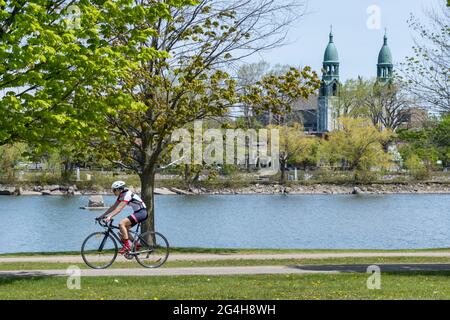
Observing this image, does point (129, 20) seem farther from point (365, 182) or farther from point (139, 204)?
point (365, 182)

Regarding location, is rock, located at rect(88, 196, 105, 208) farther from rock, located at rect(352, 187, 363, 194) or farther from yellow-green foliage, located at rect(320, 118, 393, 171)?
yellow-green foliage, located at rect(320, 118, 393, 171)

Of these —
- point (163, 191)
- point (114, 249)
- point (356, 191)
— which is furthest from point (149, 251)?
point (356, 191)

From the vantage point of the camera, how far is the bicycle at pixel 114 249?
1736cm

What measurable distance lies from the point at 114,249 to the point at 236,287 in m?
4.23

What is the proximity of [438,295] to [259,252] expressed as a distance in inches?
441

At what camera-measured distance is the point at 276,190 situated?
312 ft

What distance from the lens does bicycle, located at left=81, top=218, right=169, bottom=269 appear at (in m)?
17.4

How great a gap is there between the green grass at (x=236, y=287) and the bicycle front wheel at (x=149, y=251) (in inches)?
70.4

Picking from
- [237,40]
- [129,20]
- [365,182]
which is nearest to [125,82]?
[237,40]

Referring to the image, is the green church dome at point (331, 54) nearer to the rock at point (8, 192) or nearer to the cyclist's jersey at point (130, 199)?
the rock at point (8, 192)

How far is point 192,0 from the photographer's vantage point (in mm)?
18719

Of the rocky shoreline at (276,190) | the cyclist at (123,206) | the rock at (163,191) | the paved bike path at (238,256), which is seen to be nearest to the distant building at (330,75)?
the rocky shoreline at (276,190)

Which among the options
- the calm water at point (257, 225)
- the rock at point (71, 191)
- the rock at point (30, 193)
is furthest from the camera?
the rock at point (30, 193)
